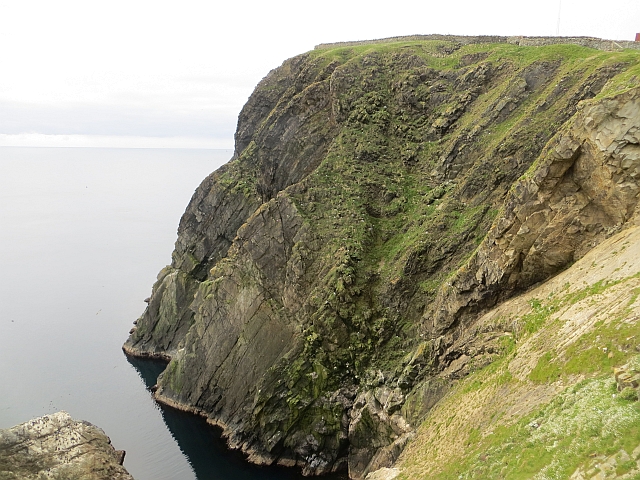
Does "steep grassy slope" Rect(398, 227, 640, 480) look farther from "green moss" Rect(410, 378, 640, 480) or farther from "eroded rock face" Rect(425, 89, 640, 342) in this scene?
"eroded rock face" Rect(425, 89, 640, 342)

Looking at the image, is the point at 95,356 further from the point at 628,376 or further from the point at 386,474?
the point at 628,376

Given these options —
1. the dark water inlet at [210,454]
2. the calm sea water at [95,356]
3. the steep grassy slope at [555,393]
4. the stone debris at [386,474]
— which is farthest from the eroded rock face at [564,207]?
the calm sea water at [95,356]

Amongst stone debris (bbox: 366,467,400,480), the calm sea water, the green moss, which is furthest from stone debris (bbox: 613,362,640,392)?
the calm sea water

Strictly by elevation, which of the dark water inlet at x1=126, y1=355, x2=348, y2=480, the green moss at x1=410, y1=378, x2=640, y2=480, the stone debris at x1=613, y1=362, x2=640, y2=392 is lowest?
the dark water inlet at x1=126, y1=355, x2=348, y2=480

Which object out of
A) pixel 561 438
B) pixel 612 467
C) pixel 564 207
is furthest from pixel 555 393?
pixel 564 207

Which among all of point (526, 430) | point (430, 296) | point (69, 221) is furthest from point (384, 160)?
point (69, 221)

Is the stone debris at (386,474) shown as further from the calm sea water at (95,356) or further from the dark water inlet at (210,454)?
the calm sea water at (95,356)
